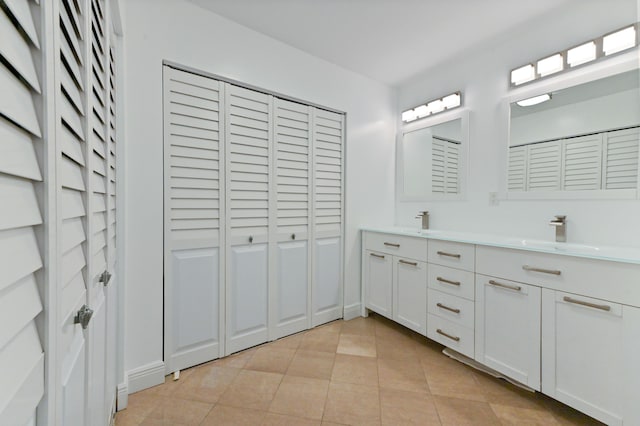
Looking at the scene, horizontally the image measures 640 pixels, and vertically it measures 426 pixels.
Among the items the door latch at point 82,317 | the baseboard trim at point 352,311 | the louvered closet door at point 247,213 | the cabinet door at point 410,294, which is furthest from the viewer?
the baseboard trim at point 352,311

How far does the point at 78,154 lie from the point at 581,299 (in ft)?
6.91

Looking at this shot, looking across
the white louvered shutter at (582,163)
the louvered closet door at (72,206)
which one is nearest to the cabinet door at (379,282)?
the white louvered shutter at (582,163)

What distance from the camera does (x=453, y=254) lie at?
6.21 ft

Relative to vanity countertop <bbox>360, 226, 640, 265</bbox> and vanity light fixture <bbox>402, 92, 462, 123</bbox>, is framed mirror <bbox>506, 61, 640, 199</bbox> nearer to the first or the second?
vanity countertop <bbox>360, 226, 640, 265</bbox>

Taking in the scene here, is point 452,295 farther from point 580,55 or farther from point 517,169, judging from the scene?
point 580,55

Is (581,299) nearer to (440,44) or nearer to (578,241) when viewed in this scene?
(578,241)

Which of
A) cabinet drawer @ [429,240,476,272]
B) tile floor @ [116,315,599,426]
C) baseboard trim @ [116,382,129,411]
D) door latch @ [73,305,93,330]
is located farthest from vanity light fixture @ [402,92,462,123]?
baseboard trim @ [116,382,129,411]

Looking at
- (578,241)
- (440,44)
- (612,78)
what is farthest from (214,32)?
(578,241)

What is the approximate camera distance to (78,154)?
664 millimetres

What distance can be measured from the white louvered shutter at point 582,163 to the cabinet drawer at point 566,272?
67cm

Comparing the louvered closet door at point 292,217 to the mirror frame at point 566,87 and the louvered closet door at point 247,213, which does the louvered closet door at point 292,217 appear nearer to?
the louvered closet door at point 247,213

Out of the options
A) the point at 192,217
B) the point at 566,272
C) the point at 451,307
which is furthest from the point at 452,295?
the point at 192,217

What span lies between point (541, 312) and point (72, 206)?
2.07 meters

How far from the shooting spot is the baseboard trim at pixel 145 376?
157 centimetres
